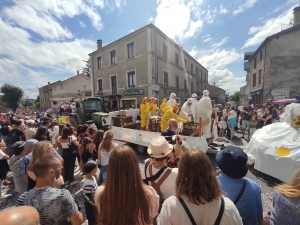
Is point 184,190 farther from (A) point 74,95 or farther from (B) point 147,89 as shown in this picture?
(A) point 74,95

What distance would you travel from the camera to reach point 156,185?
1.75 m

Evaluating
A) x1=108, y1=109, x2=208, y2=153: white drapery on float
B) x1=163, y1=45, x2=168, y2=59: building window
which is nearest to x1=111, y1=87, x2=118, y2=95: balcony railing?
x1=163, y1=45, x2=168, y2=59: building window

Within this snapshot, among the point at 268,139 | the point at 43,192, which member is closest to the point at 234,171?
the point at 43,192

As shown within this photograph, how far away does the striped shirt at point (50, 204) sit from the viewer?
1273mm

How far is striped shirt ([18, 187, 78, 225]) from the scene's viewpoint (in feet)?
4.18

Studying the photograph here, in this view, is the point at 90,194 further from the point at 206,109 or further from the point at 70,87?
the point at 70,87

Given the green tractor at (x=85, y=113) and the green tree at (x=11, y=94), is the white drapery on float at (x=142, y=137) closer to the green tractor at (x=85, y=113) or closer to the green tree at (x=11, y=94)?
the green tractor at (x=85, y=113)

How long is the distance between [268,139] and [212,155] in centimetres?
199

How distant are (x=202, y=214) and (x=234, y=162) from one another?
1.92 ft

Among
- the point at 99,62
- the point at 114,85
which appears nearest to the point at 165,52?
the point at 114,85

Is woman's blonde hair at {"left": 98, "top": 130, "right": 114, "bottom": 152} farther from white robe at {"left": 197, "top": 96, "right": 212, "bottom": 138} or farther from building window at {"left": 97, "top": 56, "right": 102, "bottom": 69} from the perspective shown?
building window at {"left": 97, "top": 56, "right": 102, "bottom": 69}

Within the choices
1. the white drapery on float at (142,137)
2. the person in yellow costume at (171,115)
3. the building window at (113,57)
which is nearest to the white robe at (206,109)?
the white drapery on float at (142,137)

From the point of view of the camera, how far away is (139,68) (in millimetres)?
15398

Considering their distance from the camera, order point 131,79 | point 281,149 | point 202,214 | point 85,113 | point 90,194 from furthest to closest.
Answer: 1. point 131,79
2. point 85,113
3. point 281,149
4. point 90,194
5. point 202,214
